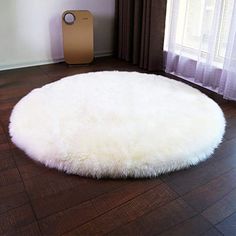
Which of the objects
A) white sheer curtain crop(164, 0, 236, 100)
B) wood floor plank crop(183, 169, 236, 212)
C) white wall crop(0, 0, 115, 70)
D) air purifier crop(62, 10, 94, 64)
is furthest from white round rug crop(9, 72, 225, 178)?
white wall crop(0, 0, 115, 70)

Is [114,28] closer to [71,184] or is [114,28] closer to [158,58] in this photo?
[158,58]

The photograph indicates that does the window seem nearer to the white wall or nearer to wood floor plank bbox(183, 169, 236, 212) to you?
the white wall

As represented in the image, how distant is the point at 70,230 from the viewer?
1153 millimetres

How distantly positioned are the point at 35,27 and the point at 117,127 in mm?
2015

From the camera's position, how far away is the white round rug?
59.9 inches

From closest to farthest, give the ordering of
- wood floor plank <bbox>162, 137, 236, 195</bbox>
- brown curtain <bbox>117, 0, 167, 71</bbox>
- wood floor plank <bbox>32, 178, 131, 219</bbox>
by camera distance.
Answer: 1. wood floor plank <bbox>32, 178, 131, 219</bbox>
2. wood floor plank <bbox>162, 137, 236, 195</bbox>
3. brown curtain <bbox>117, 0, 167, 71</bbox>

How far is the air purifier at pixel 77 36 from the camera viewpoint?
312 cm

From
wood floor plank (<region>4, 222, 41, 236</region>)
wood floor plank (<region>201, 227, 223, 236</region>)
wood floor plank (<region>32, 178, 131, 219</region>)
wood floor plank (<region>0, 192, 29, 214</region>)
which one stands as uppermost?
wood floor plank (<region>201, 227, 223, 236</region>)

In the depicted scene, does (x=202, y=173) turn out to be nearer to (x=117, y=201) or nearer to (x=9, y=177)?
(x=117, y=201)

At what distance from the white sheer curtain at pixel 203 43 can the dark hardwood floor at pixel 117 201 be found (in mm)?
1010

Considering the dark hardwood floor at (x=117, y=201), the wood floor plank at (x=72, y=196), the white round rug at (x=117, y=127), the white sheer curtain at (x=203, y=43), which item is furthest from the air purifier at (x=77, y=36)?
the wood floor plank at (x=72, y=196)

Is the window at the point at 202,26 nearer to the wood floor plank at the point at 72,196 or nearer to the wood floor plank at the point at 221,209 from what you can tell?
the wood floor plank at the point at 221,209

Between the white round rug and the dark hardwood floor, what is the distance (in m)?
0.07

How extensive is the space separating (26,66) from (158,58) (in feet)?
5.23
